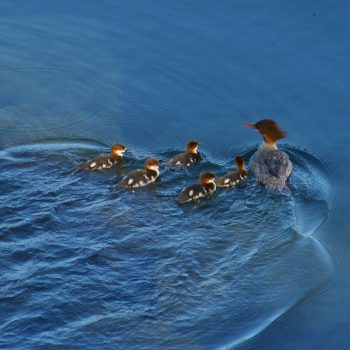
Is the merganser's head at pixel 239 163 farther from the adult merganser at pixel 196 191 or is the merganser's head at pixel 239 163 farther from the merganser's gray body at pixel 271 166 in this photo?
the adult merganser at pixel 196 191

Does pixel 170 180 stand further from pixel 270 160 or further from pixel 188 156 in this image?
pixel 270 160

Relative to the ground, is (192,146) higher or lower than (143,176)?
higher

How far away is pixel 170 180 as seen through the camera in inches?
362

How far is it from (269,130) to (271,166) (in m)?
0.48

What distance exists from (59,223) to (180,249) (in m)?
1.07

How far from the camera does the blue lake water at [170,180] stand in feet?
23.2

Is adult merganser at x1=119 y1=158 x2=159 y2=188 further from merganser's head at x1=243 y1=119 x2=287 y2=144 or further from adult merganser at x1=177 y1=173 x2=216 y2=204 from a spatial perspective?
merganser's head at x1=243 y1=119 x2=287 y2=144

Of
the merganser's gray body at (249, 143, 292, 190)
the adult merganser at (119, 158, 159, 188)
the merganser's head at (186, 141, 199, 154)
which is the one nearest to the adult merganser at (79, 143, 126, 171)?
the adult merganser at (119, 158, 159, 188)

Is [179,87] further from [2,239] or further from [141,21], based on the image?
[2,239]

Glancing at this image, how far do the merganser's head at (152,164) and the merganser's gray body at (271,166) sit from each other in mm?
964

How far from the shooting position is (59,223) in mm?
8180

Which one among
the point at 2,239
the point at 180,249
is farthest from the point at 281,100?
the point at 2,239

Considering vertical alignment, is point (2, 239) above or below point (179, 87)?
below

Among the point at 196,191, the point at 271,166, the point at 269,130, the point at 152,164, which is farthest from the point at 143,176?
the point at 269,130
